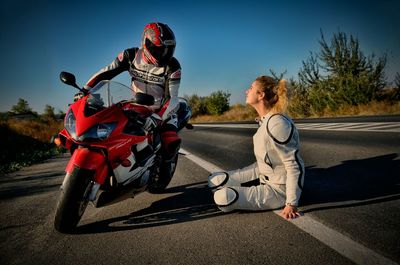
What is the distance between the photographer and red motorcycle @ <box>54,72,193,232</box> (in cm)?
230

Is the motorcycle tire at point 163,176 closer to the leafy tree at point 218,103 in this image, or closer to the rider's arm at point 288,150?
the rider's arm at point 288,150

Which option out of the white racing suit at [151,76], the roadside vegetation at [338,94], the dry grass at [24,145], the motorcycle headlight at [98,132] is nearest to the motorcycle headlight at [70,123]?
the motorcycle headlight at [98,132]

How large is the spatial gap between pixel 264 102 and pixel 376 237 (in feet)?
5.19

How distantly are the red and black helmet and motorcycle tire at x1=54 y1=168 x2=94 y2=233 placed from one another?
1964mm

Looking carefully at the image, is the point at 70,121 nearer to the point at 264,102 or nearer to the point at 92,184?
the point at 92,184

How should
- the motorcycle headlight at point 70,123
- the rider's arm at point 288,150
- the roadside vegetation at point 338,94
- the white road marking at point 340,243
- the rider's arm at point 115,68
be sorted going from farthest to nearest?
the roadside vegetation at point 338,94, the rider's arm at point 115,68, the rider's arm at point 288,150, the motorcycle headlight at point 70,123, the white road marking at point 340,243

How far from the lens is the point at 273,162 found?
8.93 ft

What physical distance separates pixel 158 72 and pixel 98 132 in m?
1.83

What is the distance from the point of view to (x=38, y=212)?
332cm

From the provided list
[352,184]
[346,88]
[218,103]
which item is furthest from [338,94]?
[218,103]

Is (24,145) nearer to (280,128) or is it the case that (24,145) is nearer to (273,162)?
(273,162)

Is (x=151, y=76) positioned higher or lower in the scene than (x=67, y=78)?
higher

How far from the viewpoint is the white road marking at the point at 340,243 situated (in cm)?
164

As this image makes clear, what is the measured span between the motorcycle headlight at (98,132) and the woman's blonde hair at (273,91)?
1.64 m
